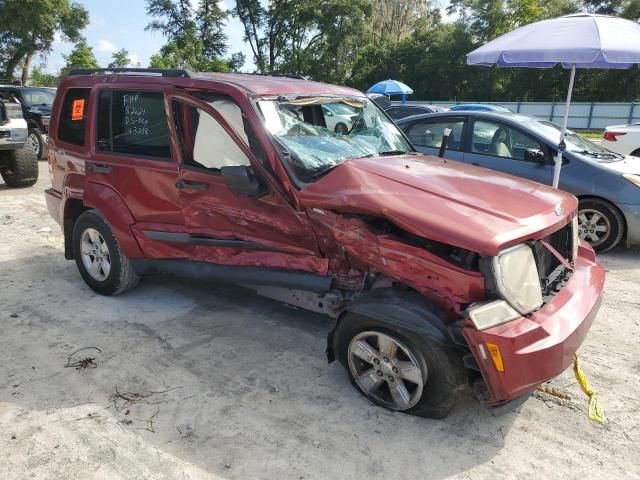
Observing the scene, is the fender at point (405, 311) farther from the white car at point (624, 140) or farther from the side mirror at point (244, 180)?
the white car at point (624, 140)

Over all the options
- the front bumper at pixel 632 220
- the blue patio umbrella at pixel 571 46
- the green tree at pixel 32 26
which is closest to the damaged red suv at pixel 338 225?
the blue patio umbrella at pixel 571 46

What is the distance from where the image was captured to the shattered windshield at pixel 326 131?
336 cm

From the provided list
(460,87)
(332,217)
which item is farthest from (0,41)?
(332,217)

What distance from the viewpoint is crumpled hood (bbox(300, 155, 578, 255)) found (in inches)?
101

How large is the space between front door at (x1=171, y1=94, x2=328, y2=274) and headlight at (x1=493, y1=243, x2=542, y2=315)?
43.0 inches

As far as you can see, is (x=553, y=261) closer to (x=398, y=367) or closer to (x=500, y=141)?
(x=398, y=367)

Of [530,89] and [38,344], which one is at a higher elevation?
[530,89]

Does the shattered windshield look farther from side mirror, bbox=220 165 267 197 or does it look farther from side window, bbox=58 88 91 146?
side window, bbox=58 88 91 146

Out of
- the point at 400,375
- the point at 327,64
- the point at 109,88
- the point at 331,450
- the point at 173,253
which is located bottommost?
the point at 331,450

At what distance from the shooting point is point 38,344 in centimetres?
364

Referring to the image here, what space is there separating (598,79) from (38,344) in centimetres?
3583

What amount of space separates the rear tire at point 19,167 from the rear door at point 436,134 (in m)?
6.58

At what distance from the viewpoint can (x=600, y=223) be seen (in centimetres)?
579

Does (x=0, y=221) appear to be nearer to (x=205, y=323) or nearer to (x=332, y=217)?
(x=205, y=323)
